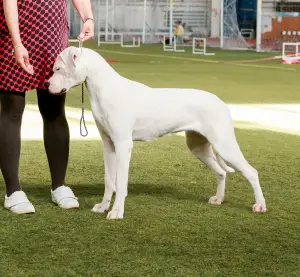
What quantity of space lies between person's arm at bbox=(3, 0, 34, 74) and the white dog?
157 millimetres

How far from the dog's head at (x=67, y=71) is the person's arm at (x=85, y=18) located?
29cm

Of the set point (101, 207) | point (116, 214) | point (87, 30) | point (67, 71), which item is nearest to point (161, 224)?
point (116, 214)

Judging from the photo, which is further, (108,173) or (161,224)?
(108,173)

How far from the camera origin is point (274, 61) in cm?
2036

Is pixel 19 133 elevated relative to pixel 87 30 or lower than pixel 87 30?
lower

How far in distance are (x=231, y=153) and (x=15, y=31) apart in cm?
122

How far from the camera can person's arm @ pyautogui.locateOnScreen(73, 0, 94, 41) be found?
457 centimetres

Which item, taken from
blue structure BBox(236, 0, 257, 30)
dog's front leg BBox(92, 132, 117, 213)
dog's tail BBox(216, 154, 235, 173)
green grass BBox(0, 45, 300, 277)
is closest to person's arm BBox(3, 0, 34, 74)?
dog's front leg BBox(92, 132, 117, 213)

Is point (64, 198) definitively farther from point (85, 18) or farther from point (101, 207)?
point (85, 18)

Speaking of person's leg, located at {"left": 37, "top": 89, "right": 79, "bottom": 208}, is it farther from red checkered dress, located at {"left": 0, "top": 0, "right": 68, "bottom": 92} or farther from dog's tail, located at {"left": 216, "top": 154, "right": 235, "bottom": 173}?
dog's tail, located at {"left": 216, "top": 154, "right": 235, "bottom": 173}

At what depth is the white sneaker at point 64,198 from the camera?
451 cm

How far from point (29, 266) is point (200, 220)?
44.1 inches

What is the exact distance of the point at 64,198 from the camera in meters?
4.54

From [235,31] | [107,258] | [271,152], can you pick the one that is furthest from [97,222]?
→ [235,31]
